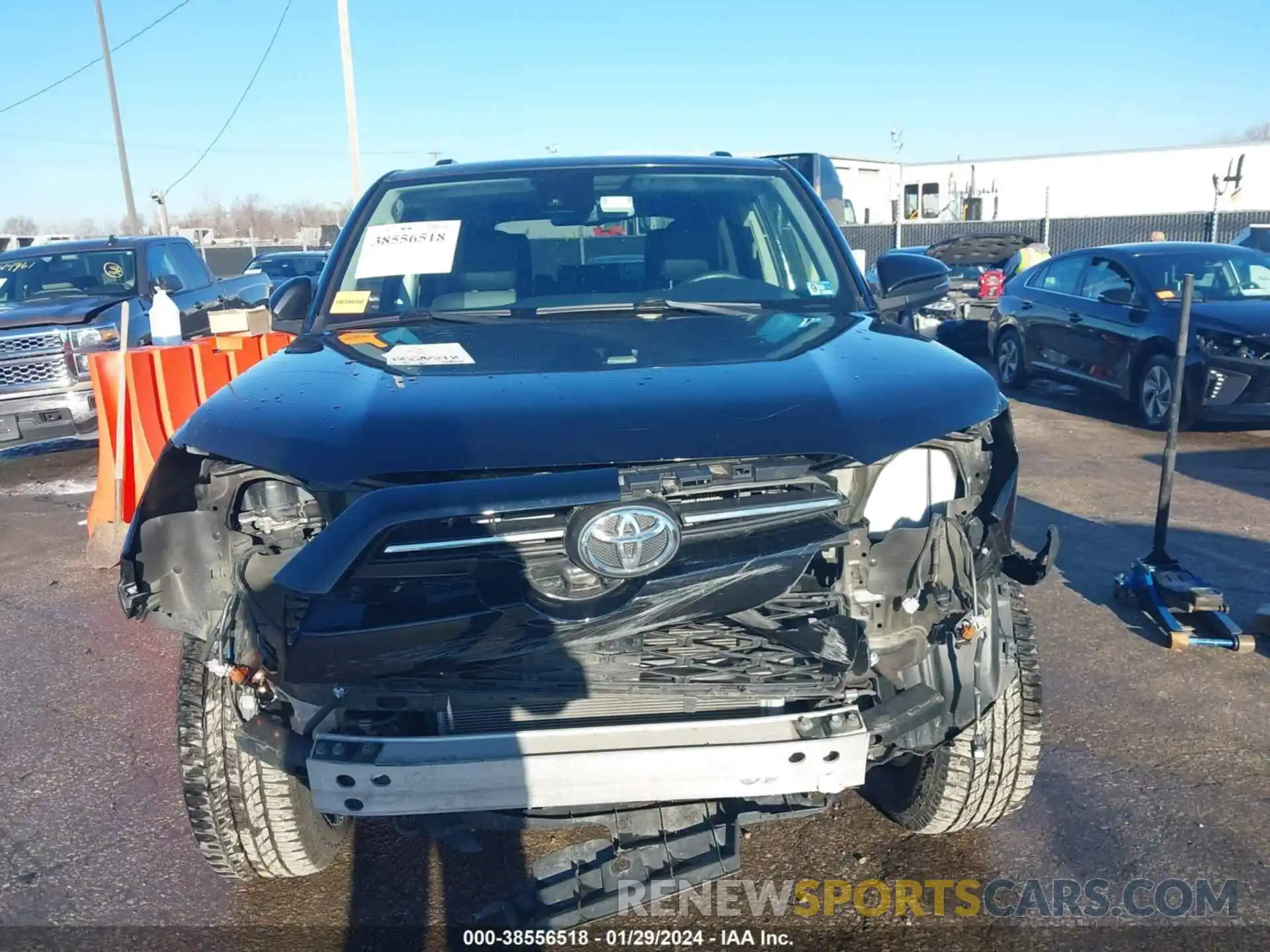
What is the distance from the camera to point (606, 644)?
7.03 ft

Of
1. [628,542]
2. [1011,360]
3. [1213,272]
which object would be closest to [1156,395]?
[1213,272]

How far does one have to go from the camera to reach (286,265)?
2078 centimetres

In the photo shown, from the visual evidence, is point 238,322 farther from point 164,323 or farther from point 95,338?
point 95,338

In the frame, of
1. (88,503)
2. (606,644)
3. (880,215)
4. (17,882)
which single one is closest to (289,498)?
(606,644)

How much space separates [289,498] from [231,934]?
1.15 metres

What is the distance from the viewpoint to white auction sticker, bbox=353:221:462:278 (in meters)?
3.49

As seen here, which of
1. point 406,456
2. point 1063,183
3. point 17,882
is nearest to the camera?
point 406,456

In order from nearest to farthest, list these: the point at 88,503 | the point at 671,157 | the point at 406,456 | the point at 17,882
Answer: the point at 406,456 → the point at 17,882 → the point at 671,157 → the point at 88,503

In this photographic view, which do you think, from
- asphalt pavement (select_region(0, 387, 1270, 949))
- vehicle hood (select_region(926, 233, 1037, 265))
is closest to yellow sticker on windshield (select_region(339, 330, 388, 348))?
asphalt pavement (select_region(0, 387, 1270, 949))

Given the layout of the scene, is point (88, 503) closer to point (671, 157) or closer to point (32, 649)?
point (32, 649)

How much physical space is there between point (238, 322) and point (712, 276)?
4593mm

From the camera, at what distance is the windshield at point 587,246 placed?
3.43 metres

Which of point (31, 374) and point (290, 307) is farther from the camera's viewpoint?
point (31, 374)

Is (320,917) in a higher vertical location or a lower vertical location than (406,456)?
lower
